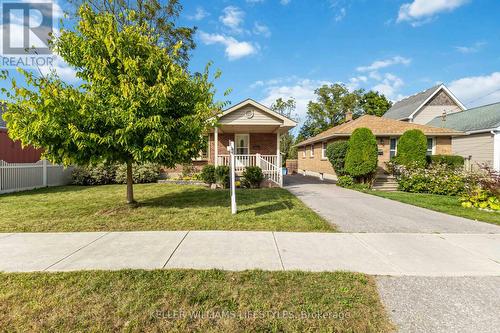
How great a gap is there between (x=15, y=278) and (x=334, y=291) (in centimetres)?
403

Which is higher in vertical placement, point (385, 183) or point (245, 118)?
point (245, 118)

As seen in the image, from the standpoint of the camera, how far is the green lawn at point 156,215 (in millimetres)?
5574

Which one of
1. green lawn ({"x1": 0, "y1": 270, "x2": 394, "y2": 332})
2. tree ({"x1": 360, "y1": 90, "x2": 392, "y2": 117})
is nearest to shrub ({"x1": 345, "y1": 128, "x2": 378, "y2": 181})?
green lawn ({"x1": 0, "y1": 270, "x2": 394, "y2": 332})

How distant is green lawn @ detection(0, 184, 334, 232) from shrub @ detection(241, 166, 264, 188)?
2.98 meters

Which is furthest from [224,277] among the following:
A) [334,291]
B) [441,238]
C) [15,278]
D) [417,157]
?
[417,157]

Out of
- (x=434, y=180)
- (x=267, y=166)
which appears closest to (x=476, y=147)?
(x=434, y=180)

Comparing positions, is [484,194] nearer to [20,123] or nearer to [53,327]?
[53,327]

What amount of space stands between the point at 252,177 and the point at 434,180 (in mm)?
8742

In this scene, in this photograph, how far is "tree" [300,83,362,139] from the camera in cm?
3934

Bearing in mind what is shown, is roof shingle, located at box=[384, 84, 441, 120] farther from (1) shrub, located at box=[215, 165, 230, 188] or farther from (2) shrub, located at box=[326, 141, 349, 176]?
(1) shrub, located at box=[215, 165, 230, 188]

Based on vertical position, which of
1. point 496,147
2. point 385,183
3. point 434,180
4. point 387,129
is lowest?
point 385,183

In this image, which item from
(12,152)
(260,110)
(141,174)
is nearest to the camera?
(12,152)

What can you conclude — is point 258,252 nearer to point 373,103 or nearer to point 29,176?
point 29,176

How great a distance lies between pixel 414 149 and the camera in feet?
45.4
